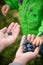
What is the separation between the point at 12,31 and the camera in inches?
68.0

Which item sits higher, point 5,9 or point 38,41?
point 5,9

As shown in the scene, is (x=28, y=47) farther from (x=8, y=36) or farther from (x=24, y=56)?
(x=8, y=36)

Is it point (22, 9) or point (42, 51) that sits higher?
point (22, 9)

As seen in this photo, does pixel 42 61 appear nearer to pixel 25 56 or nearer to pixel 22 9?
pixel 25 56

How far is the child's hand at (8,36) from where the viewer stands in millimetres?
1682

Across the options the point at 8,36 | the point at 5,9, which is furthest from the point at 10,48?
the point at 5,9

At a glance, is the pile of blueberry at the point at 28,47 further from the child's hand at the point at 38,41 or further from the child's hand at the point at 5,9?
the child's hand at the point at 5,9

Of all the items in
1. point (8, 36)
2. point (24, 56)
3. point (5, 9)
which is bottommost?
point (24, 56)

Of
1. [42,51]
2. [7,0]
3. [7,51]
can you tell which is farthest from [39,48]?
[7,0]

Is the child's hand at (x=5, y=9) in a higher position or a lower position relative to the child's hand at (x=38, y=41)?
higher

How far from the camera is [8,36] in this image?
5.61 feet

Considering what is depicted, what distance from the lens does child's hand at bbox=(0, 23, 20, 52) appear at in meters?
1.68

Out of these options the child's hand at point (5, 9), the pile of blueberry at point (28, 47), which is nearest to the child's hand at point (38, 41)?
the pile of blueberry at point (28, 47)

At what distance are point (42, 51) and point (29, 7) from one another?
0.28 metres
